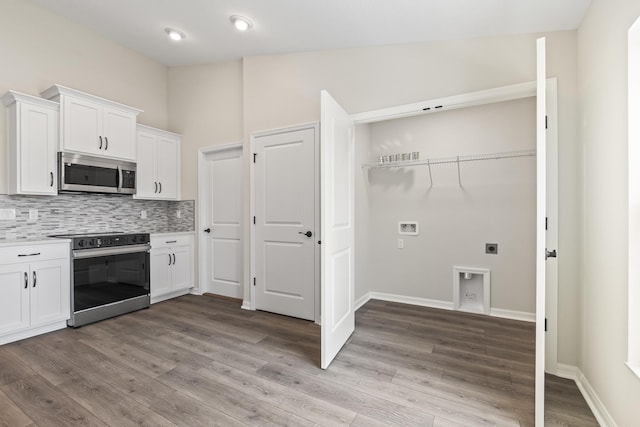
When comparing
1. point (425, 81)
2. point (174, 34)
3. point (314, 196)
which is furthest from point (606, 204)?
point (174, 34)

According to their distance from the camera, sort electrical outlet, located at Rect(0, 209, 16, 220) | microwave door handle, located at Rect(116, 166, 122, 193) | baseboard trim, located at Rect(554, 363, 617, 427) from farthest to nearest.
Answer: microwave door handle, located at Rect(116, 166, 122, 193) → electrical outlet, located at Rect(0, 209, 16, 220) → baseboard trim, located at Rect(554, 363, 617, 427)

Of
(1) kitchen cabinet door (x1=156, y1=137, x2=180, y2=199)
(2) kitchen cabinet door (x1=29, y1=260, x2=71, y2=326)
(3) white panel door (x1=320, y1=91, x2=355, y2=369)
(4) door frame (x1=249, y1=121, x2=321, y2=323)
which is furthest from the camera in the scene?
(1) kitchen cabinet door (x1=156, y1=137, x2=180, y2=199)

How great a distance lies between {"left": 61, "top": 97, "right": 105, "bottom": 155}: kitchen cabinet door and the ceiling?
100 centimetres

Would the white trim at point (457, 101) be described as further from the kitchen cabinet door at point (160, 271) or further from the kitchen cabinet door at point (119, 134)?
the kitchen cabinet door at point (160, 271)

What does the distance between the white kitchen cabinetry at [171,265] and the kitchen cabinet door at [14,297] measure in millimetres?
1192

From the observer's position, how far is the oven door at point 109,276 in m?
3.05

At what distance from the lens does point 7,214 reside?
9.77ft

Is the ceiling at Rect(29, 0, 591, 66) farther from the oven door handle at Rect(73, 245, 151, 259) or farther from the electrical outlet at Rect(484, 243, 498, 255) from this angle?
the oven door handle at Rect(73, 245, 151, 259)

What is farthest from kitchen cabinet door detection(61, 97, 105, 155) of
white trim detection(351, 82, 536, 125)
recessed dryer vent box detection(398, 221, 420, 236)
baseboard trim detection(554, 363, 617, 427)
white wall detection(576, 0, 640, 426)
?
baseboard trim detection(554, 363, 617, 427)

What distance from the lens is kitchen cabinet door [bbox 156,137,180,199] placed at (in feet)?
13.6

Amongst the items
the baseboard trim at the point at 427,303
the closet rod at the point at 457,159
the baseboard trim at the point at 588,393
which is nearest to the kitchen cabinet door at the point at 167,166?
the closet rod at the point at 457,159

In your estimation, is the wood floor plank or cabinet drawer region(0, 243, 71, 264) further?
cabinet drawer region(0, 243, 71, 264)

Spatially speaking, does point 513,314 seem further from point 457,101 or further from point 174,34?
point 174,34

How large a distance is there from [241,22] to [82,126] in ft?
6.71
